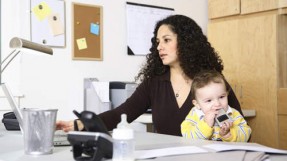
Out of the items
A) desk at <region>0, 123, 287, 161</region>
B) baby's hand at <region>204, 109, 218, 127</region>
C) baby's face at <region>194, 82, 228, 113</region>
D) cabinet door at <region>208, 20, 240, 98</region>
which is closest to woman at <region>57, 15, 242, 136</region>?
baby's face at <region>194, 82, 228, 113</region>

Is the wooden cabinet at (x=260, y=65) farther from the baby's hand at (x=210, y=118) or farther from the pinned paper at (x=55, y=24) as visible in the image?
the baby's hand at (x=210, y=118)

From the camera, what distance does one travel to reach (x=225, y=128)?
1.48 meters

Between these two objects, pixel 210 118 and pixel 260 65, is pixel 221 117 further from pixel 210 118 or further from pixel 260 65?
pixel 260 65

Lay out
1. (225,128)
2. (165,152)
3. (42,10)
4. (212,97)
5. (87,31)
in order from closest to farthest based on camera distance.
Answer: (165,152)
(225,128)
(212,97)
(42,10)
(87,31)

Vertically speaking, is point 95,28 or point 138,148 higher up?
point 95,28

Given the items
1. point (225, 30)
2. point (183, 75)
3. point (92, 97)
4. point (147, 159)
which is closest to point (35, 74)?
point (92, 97)

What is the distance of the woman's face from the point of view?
7.09ft


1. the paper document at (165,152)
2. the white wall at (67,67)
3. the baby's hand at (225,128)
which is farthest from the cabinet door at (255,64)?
the paper document at (165,152)

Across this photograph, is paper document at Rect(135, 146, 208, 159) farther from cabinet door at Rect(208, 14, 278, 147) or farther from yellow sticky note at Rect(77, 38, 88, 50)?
cabinet door at Rect(208, 14, 278, 147)

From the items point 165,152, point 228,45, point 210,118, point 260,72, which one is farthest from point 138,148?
point 228,45

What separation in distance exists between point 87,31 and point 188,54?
1.24 m

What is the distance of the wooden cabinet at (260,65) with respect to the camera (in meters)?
3.16

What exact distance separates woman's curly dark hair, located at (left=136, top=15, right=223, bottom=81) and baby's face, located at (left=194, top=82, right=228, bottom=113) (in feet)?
1.65

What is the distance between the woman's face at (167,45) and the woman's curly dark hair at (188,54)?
23 millimetres
